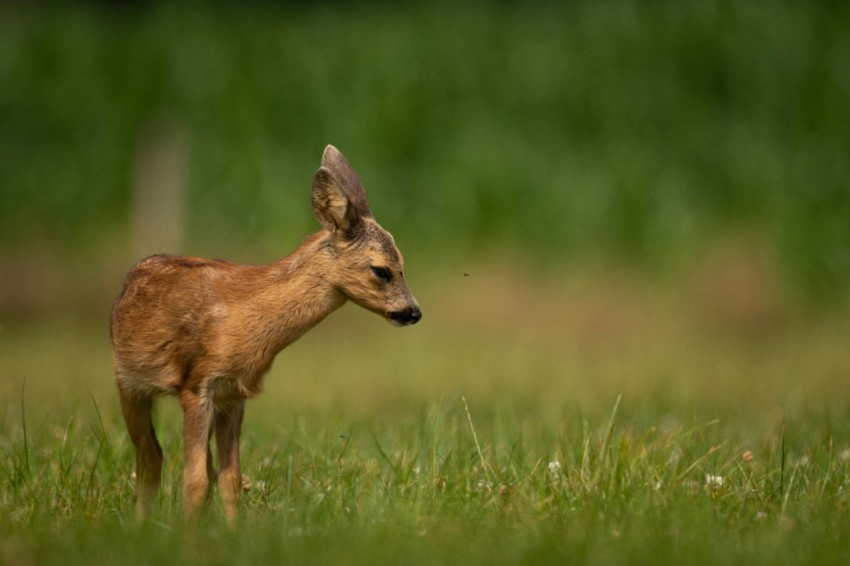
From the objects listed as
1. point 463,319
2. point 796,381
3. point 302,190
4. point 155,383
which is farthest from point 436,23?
point 155,383

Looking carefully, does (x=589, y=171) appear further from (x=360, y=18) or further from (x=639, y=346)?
(x=360, y=18)

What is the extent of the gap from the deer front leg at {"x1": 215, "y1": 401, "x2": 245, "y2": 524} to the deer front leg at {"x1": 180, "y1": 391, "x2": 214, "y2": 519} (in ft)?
0.24

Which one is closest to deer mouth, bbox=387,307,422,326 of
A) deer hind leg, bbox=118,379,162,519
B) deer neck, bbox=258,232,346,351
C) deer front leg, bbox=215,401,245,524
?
deer neck, bbox=258,232,346,351

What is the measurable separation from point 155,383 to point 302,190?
9.52m

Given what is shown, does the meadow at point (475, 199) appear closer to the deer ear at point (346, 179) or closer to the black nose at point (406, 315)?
the black nose at point (406, 315)

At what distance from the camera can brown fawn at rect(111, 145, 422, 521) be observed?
6145mm

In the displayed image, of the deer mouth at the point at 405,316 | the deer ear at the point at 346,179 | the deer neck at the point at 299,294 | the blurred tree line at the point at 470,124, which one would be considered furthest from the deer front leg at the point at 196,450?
the blurred tree line at the point at 470,124

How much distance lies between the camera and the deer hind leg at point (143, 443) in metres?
6.12

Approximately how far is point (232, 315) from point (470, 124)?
32.8 ft

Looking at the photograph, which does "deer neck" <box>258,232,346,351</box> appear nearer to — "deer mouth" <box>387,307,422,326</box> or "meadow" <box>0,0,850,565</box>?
"deer mouth" <box>387,307,422,326</box>

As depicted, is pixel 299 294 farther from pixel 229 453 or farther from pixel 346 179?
pixel 229 453

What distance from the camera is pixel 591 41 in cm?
1670

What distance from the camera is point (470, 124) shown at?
15.9 meters

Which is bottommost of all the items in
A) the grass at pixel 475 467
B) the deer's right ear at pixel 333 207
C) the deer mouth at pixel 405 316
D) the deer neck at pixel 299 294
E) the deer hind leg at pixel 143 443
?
the grass at pixel 475 467
